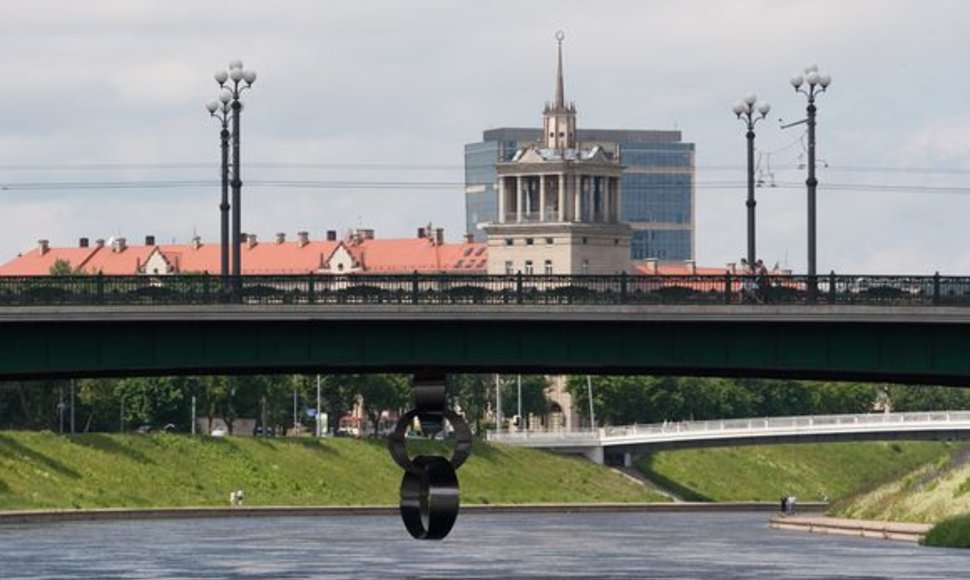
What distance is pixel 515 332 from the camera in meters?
88.6

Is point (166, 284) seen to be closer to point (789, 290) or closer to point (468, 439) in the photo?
point (468, 439)

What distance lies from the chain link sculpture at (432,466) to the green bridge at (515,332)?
6.20 ft

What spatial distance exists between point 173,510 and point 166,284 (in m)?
87.9

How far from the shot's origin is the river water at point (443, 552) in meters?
121

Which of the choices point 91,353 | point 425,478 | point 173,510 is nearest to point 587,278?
point 425,478

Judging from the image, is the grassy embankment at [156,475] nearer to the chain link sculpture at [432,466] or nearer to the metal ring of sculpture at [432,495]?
the metal ring of sculpture at [432,495]

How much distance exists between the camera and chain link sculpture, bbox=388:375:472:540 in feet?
297

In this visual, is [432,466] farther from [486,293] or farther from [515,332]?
[486,293]

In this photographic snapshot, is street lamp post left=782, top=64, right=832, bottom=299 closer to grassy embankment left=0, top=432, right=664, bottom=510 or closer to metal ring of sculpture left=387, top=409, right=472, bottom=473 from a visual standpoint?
metal ring of sculpture left=387, top=409, right=472, bottom=473

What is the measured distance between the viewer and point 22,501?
16838 cm

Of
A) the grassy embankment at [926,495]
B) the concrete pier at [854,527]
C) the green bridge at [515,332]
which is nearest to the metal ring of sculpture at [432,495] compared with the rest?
the green bridge at [515,332]

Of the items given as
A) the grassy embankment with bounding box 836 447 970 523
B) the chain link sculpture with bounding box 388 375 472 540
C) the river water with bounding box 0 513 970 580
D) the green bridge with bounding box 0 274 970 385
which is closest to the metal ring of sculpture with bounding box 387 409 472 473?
the chain link sculpture with bounding box 388 375 472 540

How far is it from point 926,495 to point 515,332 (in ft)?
253

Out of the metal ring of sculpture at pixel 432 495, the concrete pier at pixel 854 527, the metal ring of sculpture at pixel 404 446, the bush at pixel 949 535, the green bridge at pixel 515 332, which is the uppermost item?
the green bridge at pixel 515 332
